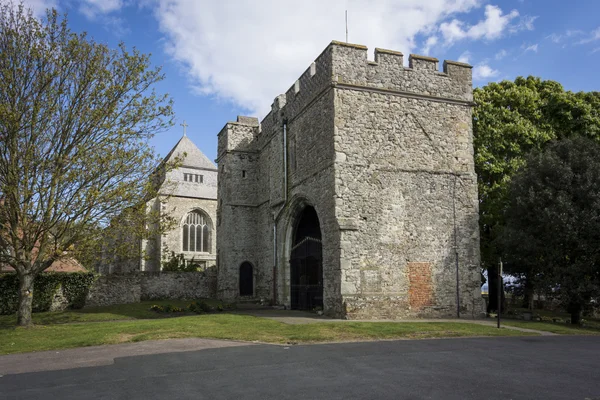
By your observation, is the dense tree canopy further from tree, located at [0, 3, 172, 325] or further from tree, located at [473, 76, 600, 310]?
tree, located at [0, 3, 172, 325]

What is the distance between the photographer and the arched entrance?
60.6 ft

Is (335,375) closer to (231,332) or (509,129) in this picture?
(231,332)

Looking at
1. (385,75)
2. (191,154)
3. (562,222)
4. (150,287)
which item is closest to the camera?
(562,222)

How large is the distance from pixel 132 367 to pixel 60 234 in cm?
840

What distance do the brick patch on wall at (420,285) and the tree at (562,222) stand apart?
3.04 m

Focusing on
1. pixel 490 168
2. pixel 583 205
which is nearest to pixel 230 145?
pixel 490 168

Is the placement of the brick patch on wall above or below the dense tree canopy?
below

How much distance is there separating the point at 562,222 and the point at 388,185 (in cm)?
559

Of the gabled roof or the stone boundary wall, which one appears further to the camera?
the gabled roof

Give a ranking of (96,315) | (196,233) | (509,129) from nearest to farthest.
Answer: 1. (96,315)
2. (509,129)
3. (196,233)

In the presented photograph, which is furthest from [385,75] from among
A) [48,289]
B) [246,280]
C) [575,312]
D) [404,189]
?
[48,289]

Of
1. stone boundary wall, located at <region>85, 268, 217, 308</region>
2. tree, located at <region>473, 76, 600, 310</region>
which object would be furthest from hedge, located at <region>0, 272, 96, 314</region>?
tree, located at <region>473, 76, 600, 310</region>

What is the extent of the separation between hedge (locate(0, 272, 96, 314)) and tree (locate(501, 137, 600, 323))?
17617mm

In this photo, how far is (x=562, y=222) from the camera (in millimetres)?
15609
